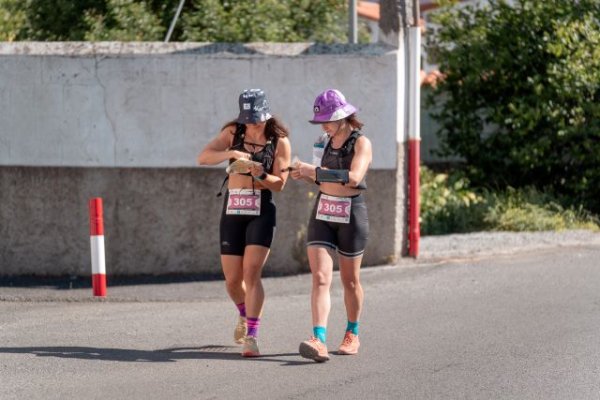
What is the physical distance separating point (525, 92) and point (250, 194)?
25.9ft

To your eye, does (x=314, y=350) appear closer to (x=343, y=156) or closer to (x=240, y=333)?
(x=240, y=333)

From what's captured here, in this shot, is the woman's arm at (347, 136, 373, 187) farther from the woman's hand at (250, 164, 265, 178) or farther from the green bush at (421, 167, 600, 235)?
the green bush at (421, 167, 600, 235)

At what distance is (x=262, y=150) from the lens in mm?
8422

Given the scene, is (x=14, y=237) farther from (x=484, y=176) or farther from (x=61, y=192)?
(x=484, y=176)

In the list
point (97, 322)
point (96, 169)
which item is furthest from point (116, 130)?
point (97, 322)

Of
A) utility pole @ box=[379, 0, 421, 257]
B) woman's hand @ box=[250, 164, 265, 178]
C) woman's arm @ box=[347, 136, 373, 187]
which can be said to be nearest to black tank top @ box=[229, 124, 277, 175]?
woman's hand @ box=[250, 164, 265, 178]

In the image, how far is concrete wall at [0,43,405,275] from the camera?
11945 mm

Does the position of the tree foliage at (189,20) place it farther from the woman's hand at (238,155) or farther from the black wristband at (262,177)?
the black wristband at (262,177)

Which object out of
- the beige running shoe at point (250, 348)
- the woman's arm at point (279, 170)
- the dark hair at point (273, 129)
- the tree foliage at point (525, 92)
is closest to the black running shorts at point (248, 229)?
the woman's arm at point (279, 170)

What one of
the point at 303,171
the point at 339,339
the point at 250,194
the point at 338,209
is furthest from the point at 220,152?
the point at 339,339

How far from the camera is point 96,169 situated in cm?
1218

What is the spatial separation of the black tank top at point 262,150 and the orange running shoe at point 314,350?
1314 mm

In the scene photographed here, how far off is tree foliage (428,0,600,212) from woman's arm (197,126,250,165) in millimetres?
7158

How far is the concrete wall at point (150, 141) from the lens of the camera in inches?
470
